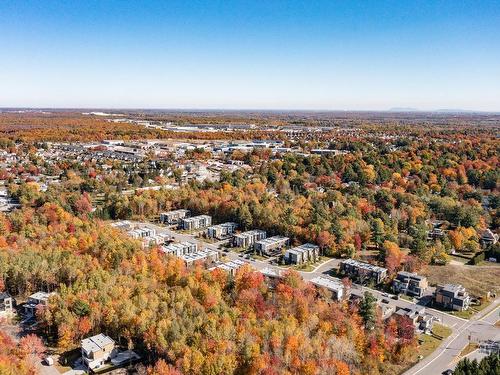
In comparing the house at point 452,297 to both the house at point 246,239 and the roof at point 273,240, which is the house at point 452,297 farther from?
the house at point 246,239

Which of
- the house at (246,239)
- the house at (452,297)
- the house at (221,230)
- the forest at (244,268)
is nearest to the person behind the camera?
the forest at (244,268)

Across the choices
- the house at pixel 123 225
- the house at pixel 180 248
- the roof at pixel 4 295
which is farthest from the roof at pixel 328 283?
the house at pixel 123 225

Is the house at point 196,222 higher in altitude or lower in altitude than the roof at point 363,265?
higher

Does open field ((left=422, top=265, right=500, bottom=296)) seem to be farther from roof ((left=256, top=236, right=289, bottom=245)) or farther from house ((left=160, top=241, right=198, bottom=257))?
house ((left=160, top=241, right=198, bottom=257))

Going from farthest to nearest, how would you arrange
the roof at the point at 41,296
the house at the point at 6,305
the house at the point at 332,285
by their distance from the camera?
the house at the point at 332,285 → the roof at the point at 41,296 → the house at the point at 6,305

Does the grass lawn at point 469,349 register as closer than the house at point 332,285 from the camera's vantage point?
Yes

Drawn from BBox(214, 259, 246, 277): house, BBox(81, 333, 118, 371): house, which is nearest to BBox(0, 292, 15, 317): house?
BBox(81, 333, 118, 371): house

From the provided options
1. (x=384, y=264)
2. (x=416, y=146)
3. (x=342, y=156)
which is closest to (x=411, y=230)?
(x=384, y=264)
